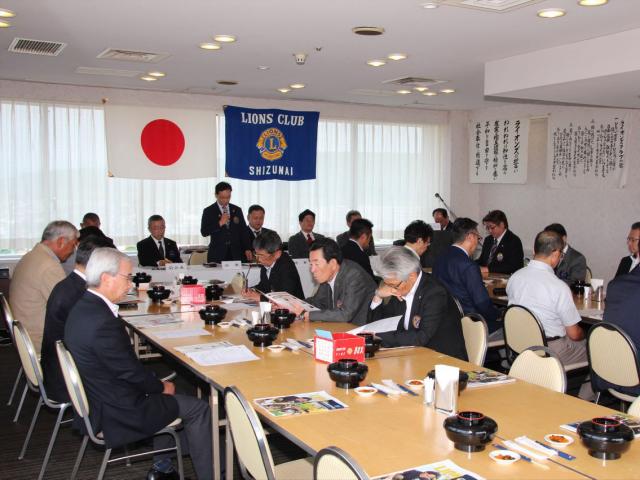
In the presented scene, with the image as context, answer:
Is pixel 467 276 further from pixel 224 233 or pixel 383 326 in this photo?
pixel 224 233

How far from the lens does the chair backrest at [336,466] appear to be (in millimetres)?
1723

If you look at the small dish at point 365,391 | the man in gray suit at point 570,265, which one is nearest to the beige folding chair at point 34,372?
the small dish at point 365,391

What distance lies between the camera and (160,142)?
8.85 m

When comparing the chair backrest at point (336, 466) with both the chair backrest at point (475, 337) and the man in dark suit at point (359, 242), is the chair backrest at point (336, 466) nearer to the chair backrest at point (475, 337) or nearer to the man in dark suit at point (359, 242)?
the chair backrest at point (475, 337)

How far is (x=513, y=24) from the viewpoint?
507 cm

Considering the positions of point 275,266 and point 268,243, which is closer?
point 268,243

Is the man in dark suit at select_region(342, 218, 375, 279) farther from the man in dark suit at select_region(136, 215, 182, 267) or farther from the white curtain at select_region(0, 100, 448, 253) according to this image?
the white curtain at select_region(0, 100, 448, 253)

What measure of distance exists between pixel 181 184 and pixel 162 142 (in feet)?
2.02

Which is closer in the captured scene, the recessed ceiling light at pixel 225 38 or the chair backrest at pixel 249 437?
the chair backrest at pixel 249 437

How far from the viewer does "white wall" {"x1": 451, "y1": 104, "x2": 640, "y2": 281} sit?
854 centimetres

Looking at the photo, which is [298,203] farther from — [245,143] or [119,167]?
[119,167]

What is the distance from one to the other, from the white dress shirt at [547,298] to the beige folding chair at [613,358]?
1.73 ft

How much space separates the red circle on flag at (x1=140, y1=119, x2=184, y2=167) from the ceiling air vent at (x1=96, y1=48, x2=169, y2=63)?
7.01 ft

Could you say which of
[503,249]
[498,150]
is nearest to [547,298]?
[503,249]
